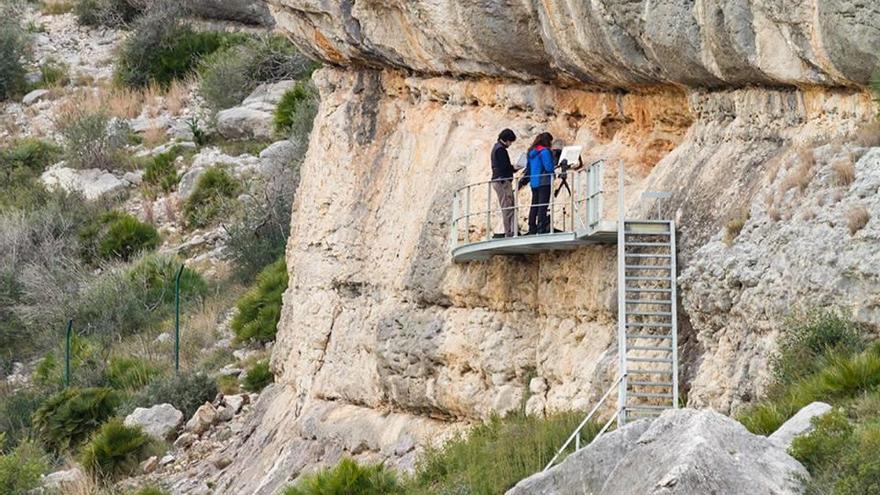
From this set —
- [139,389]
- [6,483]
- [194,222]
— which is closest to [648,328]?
[6,483]

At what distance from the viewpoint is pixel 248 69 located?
47.8 meters

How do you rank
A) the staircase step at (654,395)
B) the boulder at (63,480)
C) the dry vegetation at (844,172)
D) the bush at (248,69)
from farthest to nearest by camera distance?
the bush at (248,69), the boulder at (63,480), the staircase step at (654,395), the dry vegetation at (844,172)

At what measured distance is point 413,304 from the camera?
2408 cm

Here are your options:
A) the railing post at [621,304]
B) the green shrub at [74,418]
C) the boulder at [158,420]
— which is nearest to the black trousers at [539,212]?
the railing post at [621,304]

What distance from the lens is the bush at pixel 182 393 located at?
3284 cm

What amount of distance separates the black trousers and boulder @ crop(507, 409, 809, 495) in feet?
21.4

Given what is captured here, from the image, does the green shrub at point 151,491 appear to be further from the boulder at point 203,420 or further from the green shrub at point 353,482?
the green shrub at point 353,482

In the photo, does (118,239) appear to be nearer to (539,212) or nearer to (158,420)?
(158,420)

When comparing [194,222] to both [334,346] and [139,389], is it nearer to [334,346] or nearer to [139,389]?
[139,389]

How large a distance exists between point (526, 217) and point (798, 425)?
7.65 m

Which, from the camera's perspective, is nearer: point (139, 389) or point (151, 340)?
point (139, 389)

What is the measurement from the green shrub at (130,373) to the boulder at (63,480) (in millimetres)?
4564

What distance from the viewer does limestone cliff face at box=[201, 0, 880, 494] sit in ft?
59.5

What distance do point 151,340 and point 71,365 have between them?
1.57m
